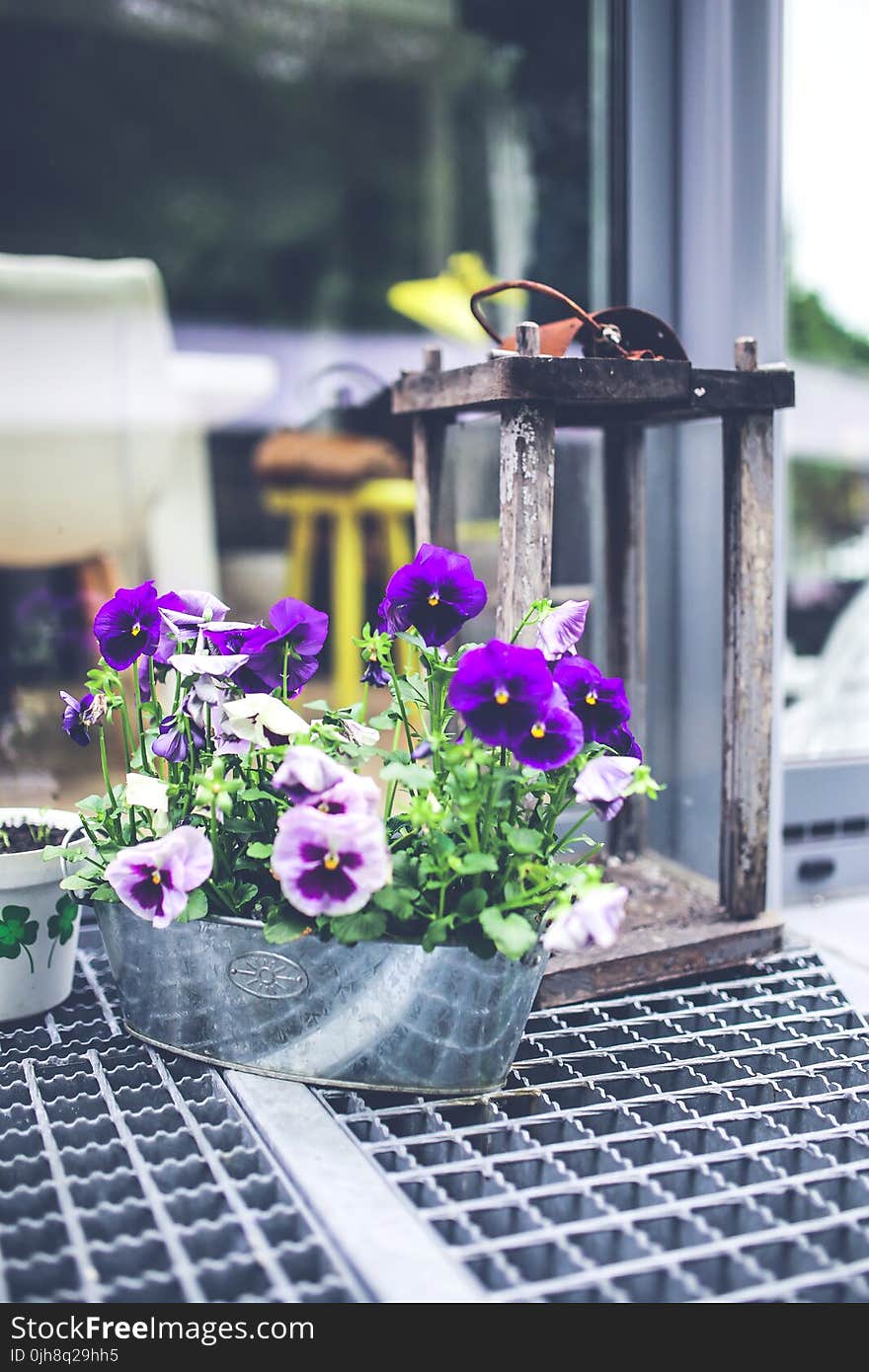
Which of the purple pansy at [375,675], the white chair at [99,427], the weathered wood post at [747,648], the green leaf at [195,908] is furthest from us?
the white chair at [99,427]

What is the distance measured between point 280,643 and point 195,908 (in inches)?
10.2

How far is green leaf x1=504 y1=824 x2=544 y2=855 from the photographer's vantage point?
110cm

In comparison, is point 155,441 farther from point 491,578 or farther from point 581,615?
point 581,615

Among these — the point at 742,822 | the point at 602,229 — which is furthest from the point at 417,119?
the point at 742,822

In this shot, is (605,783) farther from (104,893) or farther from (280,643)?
(104,893)

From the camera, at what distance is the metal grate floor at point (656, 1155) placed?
93 centimetres

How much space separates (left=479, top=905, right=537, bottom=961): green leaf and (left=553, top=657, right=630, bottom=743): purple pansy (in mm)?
192

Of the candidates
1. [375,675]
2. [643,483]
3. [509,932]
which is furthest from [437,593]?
[643,483]

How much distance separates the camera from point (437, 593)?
1185mm

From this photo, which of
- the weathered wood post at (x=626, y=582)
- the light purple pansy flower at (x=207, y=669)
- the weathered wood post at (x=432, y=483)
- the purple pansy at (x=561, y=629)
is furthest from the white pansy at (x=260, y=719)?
the weathered wood post at (x=626, y=582)

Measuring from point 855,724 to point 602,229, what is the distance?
0.99 meters

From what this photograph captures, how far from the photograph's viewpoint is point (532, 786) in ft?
3.81

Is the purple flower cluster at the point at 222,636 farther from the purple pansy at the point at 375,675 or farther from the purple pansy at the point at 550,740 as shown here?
the purple pansy at the point at 550,740

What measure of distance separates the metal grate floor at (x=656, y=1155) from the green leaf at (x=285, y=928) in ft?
0.55
